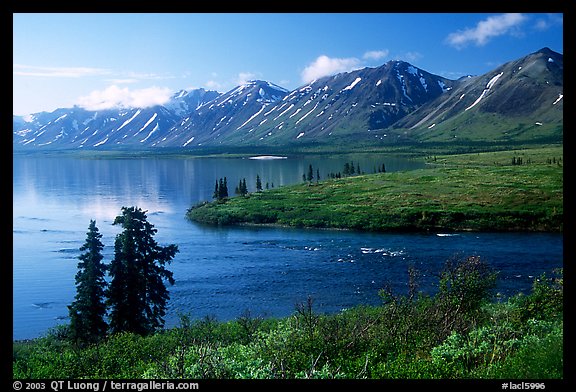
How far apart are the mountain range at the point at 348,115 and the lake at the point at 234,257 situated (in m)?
88.3

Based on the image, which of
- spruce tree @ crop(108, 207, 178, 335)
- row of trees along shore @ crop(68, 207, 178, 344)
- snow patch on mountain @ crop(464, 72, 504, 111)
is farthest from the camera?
snow patch on mountain @ crop(464, 72, 504, 111)

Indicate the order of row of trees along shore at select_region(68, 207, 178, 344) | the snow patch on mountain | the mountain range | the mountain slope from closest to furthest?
row of trees along shore at select_region(68, 207, 178, 344) → the mountain slope → the mountain range → the snow patch on mountain

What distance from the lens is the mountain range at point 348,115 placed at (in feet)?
432

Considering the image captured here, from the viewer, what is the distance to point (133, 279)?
52.7 feet

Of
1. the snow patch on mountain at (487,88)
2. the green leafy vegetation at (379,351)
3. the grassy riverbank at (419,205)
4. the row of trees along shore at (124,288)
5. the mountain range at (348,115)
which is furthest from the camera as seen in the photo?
the snow patch on mountain at (487,88)

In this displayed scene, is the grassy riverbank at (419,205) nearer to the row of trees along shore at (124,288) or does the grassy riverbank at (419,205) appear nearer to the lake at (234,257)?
the lake at (234,257)

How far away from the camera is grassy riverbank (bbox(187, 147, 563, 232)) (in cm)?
3450

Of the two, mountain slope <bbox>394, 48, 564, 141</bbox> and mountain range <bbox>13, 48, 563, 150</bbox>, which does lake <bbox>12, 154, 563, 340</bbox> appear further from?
mountain slope <bbox>394, 48, 564, 141</bbox>

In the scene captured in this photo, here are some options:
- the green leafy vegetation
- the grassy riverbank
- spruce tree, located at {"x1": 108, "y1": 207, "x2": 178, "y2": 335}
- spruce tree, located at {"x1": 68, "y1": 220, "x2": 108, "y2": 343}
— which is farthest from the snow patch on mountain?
the green leafy vegetation

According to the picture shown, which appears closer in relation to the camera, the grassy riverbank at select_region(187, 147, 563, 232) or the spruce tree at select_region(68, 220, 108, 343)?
the spruce tree at select_region(68, 220, 108, 343)

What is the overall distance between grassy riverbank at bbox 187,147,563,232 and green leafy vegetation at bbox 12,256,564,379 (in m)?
23.9

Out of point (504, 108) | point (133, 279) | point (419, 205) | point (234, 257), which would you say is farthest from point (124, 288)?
point (504, 108)

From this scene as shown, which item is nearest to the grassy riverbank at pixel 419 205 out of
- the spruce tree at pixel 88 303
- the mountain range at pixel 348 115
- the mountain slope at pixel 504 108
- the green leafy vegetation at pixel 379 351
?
the spruce tree at pixel 88 303

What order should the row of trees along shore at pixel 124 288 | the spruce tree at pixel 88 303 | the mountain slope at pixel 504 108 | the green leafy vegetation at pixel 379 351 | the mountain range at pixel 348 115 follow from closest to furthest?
the green leafy vegetation at pixel 379 351 → the spruce tree at pixel 88 303 → the row of trees along shore at pixel 124 288 → the mountain slope at pixel 504 108 → the mountain range at pixel 348 115
